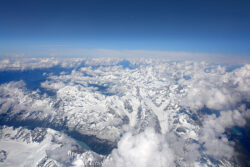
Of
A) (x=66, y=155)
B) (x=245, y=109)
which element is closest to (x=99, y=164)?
(x=66, y=155)

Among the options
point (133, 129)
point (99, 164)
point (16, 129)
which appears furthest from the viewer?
point (133, 129)

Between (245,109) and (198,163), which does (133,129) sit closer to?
(198,163)

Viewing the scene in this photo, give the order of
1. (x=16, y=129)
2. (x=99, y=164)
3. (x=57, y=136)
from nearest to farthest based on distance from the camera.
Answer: (x=99, y=164) < (x=57, y=136) < (x=16, y=129)

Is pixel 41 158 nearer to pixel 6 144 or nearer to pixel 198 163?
pixel 6 144

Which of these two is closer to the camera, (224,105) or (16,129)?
(16,129)

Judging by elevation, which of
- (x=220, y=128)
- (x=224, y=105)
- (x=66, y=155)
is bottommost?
(x=66, y=155)

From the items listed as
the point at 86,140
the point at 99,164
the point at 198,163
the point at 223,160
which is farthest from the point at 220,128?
the point at 86,140

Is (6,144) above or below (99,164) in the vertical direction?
below

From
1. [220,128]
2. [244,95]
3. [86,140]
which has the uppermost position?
[244,95]

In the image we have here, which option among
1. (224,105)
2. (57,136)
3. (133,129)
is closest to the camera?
(57,136)
